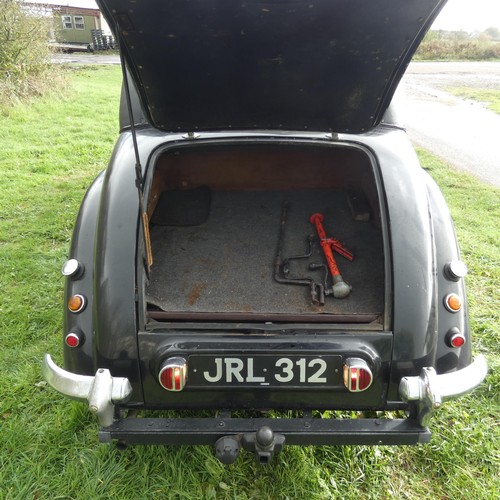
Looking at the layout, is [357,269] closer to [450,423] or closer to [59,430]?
[450,423]

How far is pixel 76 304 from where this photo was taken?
211 centimetres

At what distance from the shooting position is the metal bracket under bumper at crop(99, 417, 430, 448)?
5.98ft

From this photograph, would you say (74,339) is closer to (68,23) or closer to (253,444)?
(253,444)

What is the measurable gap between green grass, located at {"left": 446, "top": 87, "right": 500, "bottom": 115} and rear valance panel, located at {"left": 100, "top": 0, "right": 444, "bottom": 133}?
1011 centimetres

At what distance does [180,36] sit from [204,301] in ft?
4.41

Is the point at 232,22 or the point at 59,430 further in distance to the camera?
the point at 59,430

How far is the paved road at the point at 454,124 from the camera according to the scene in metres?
6.81

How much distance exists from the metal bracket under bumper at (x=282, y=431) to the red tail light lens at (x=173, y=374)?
16 cm

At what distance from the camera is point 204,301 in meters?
2.46

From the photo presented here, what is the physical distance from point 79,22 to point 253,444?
34118 mm

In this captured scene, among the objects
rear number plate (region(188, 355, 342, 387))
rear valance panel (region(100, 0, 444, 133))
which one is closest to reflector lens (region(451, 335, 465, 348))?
rear number plate (region(188, 355, 342, 387))

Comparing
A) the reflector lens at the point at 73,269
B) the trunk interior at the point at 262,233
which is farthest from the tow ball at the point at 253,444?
the reflector lens at the point at 73,269

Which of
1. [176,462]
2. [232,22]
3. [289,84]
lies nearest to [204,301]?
[176,462]

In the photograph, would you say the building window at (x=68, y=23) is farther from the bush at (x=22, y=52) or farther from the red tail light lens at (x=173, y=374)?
the red tail light lens at (x=173, y=374)
